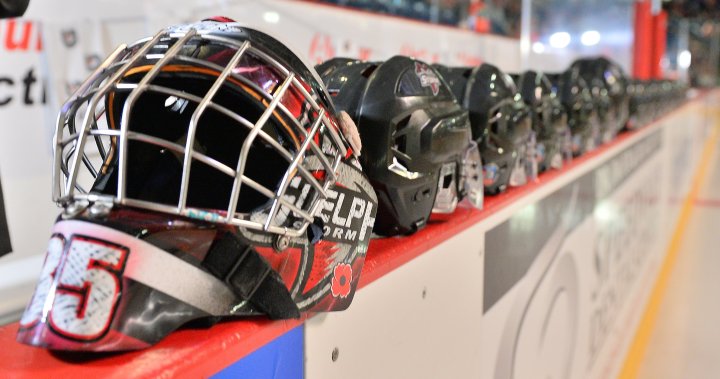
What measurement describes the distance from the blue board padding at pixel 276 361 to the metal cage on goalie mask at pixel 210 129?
0.12 meters

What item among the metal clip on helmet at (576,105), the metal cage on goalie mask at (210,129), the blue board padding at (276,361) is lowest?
the blue board padding at (276,361)

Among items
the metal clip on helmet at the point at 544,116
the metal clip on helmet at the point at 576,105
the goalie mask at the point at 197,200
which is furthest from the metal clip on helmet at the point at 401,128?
the metal clip on helmet at the point at 576,105

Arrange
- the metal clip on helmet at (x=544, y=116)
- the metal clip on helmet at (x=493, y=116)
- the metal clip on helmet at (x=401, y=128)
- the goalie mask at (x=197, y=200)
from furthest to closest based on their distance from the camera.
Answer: the metal clip on helmet at (x=544, y=116) < the metal clip on helmet at (x=493, y=116) < the metal clip on helmet at (x=401, y=128) < the goalie mask at (x=197, y=200)

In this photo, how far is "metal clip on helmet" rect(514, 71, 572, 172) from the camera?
62.9 inches

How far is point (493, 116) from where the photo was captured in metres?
1.29

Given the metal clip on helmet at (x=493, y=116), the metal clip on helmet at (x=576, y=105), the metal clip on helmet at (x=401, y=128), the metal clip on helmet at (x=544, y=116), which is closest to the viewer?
the metal clip on helmet at (x=401, y=128)

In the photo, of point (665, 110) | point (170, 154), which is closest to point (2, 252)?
point (170, 154)

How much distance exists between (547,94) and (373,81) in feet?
2.76

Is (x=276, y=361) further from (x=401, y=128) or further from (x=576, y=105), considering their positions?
(x=576, y=105)

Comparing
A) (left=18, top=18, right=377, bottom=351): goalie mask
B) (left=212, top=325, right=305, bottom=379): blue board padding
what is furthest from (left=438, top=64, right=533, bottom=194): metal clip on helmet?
(left=212, top=325, right=305, bottom=379): blue board padding

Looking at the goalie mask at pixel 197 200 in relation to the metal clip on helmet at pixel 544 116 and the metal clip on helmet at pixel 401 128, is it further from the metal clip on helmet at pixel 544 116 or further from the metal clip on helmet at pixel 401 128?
the metal clip on helmet at pixel 544 116

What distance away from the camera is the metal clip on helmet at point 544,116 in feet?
5.24

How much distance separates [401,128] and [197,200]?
37 cm

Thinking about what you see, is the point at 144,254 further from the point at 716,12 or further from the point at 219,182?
the point at 716,12
